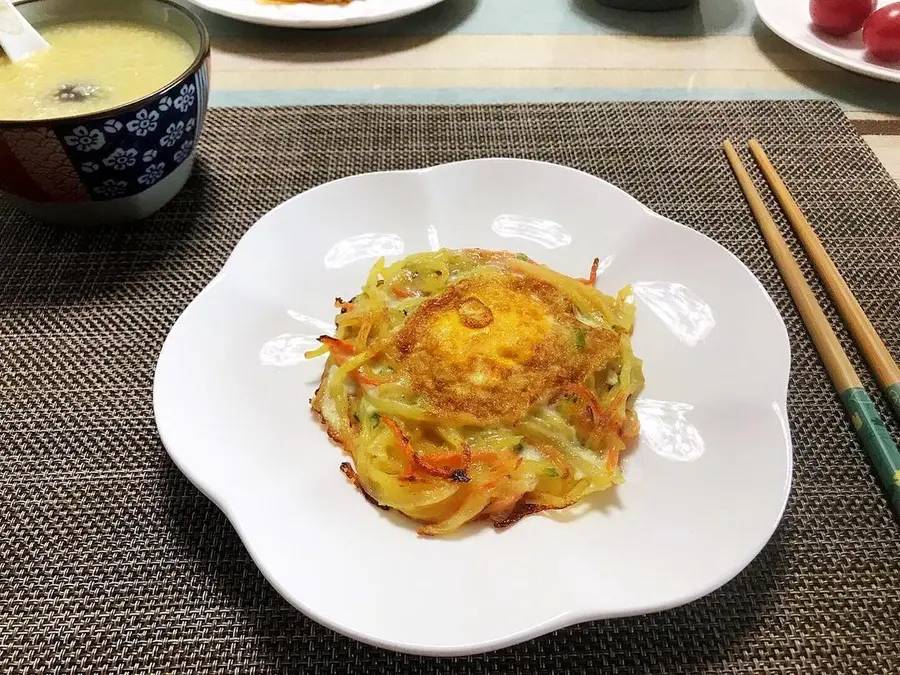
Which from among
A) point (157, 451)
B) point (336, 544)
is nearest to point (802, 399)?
point (336, 544)

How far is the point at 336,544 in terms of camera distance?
111cm

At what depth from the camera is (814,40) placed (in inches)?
101

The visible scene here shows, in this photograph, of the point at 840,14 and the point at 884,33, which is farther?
the point at 840,14

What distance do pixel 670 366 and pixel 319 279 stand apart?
0.82 metres

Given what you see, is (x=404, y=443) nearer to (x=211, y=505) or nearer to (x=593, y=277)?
(x=211, y=505)

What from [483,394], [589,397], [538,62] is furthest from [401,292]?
[538,62]

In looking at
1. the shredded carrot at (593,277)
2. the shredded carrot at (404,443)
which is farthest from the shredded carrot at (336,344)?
the shredded carrot at (593,277)

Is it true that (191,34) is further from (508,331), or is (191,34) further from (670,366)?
(670,366)

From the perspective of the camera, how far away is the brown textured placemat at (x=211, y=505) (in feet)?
3.66

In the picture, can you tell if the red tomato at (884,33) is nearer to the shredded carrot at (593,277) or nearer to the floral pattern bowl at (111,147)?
the shredded carrot at (593,277)

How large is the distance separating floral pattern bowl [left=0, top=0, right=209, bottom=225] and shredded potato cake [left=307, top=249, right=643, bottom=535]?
66 centimetres

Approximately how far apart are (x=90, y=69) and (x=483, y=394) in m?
1.43

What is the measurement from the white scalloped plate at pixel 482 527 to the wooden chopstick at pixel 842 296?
35cm

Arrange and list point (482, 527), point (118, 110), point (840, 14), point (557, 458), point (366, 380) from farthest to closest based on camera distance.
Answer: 1. point (840, 14)
2. point (118, 110)
3. point (366, 380)
4. point (557, 458)
5. point (482, 527)
